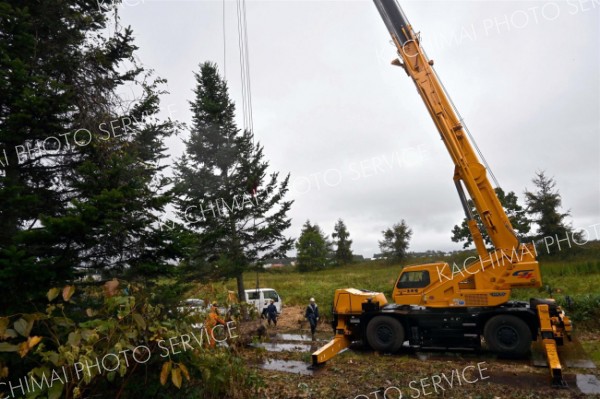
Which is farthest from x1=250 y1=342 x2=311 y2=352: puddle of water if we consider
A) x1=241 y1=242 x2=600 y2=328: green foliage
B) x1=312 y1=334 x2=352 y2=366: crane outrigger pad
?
x1=241 y1=242 x2=600 y2=328: green foliage

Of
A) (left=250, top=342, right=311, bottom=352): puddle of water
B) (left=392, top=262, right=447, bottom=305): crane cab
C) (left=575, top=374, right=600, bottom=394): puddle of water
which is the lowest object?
(left=575, top=374, right=600, bottom=394): puddle of water

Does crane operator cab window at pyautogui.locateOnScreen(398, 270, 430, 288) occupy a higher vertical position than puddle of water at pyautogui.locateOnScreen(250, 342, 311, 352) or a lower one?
higher

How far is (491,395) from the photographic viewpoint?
22.6ft

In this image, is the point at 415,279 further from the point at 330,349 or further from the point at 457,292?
the point at 330,349

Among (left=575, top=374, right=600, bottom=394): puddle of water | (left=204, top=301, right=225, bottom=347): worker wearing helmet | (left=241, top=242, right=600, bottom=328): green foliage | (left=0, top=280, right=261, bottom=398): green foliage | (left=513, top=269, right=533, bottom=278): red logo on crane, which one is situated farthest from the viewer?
(left=241, top=242, right=600, bottom=328): green foliage

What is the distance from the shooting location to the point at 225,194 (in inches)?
725

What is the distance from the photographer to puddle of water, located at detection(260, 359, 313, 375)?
9.62 meters

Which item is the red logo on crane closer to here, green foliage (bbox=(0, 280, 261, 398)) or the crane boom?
the crane boom

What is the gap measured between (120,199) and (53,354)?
264 centimetres

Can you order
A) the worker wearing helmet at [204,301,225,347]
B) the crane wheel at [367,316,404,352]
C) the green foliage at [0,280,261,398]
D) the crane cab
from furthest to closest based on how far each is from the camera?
the crane cab → the crane wheel at [367,316,404,352] → the worker wearing helmet at [204,301,225,347] → the green foliage at [0,280,261,398]

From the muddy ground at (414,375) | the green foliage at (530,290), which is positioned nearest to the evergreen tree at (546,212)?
the green foliage at (530,290)

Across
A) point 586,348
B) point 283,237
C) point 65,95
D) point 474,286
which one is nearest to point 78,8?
point 65,95

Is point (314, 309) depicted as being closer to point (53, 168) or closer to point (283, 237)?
point (283, 237)

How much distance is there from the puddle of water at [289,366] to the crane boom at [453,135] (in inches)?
241
